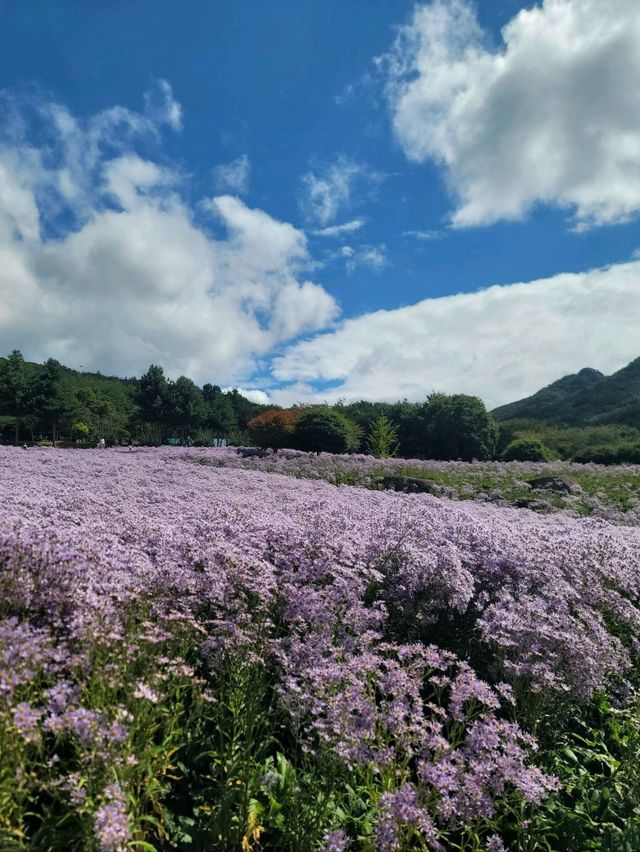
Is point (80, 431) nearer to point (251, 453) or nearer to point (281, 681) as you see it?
point (251, 453)

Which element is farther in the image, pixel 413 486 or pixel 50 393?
pixel 50 393

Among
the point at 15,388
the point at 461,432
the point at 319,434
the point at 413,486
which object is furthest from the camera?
the point at 15,388

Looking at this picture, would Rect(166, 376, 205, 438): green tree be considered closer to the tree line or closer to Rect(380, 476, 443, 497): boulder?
the tree line

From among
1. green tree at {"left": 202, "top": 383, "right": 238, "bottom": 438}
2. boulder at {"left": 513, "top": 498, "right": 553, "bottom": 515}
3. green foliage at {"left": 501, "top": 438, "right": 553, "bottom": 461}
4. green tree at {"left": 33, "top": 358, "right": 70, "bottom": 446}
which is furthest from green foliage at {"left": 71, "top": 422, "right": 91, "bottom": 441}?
boulder at {"left": 513, "top": 498, "right": 553, "bottom": 515}

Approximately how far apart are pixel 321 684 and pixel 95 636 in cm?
128

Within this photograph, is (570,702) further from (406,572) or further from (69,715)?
(69,715)

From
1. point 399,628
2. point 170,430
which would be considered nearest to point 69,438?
point 170,430

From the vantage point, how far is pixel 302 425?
99.5 feet

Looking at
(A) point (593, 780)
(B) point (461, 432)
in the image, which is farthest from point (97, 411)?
(A) point (593, 780)

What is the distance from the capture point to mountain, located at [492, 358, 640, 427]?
292ft

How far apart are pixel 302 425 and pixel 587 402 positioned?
320 feet

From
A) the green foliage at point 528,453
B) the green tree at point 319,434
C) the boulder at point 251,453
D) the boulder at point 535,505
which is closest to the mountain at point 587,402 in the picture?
the green foliage at point 528,453

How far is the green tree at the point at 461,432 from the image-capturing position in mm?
45312

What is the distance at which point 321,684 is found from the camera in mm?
2971
